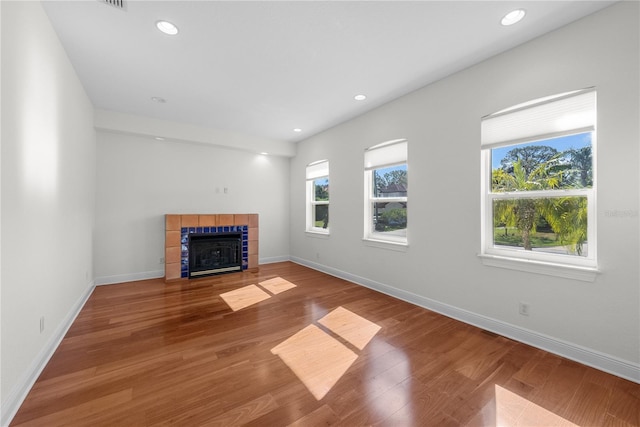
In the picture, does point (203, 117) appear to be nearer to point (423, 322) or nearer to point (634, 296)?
point (423, 322)

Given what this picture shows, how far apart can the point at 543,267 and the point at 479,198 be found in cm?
84

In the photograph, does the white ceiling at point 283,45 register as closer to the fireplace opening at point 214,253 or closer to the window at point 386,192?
the window at point 386,192

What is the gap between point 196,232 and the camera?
193 inches

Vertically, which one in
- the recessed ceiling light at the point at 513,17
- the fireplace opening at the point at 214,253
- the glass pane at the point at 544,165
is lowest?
the fireplace opening at the point at 214,253

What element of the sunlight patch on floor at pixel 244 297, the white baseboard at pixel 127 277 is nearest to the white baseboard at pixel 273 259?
the sunlight patch on floor at pixel 244 297

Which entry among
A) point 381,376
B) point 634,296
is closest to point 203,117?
point 381,376

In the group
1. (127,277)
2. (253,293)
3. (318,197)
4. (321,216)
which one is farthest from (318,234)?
(127,277)

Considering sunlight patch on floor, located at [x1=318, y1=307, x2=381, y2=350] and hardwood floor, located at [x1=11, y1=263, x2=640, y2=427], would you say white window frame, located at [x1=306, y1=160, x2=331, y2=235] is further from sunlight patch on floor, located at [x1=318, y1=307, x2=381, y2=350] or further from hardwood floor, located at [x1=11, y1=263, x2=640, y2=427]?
hardwood floor, located at [x1=11, y1=263, x2=640, y2=427]

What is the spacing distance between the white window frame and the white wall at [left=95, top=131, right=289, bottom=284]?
3.66 ft

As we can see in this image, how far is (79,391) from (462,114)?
4184 mm

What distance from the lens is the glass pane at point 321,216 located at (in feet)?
18.1

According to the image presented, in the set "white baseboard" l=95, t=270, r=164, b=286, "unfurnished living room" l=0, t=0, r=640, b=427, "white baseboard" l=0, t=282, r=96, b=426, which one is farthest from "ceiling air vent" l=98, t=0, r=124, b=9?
"white baseboard" l=95, t=270, r=164, b=286

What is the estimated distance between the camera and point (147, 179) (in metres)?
4.73

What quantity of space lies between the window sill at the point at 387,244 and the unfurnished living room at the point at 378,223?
4cm
